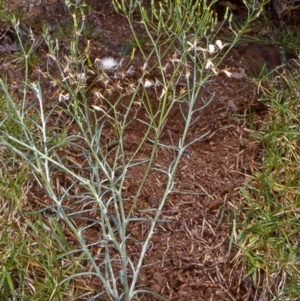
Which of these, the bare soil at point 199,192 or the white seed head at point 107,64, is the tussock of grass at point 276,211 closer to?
the bare soil at point 199,192

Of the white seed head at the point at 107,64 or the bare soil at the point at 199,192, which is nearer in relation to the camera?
the bare soil at the point at 199,192

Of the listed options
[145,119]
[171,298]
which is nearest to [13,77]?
[145,119]

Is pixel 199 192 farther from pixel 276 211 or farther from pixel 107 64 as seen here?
pixel 107 64

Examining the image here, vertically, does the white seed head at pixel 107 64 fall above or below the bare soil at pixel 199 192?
above

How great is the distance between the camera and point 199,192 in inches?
111

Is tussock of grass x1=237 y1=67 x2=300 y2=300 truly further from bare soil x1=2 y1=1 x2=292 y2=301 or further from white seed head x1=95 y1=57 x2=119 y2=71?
white seed head x1=95 y1=57 x2=119 y2=71

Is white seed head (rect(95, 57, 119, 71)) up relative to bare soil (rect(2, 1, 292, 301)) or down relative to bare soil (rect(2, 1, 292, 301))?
up

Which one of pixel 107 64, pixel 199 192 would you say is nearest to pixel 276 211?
pixel 199 192

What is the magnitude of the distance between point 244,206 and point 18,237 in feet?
2.78

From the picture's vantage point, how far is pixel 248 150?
2963 mm

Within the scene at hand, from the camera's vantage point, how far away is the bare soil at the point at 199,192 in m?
2.57

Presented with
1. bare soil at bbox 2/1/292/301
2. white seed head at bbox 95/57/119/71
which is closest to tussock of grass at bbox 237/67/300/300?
bare soil at bbox 2/1/292/301

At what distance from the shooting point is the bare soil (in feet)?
8.43

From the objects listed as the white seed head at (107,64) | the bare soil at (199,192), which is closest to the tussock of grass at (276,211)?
the bare soil at (199,192)
